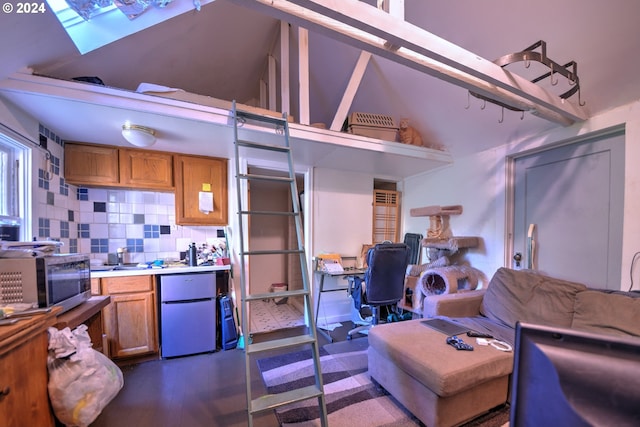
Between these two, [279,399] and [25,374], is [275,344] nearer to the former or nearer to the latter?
[279,399]

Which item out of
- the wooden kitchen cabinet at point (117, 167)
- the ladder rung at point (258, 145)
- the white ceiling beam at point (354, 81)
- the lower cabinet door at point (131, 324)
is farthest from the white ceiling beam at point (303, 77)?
the lower cabinet door at point (131, 324)

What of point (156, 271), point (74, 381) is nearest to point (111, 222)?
point (156, 271)

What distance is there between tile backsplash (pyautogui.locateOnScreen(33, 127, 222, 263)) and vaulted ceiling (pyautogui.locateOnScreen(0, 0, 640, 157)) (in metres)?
0.60

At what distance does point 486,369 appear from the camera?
147 centimetres

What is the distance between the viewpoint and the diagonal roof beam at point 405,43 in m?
0.99

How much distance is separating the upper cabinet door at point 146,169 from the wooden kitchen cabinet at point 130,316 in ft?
3.10

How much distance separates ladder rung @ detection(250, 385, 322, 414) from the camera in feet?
4.32

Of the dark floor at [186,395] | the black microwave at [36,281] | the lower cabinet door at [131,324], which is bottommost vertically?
the dark floor at [186,395]

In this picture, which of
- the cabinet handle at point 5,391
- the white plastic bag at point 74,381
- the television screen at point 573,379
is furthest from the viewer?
the white plastic bag at point 74,381

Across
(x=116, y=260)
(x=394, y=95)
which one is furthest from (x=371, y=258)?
(x=116, y=260)

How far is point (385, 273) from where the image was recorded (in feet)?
8.56

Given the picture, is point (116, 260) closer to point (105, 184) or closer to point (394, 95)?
point (105, 184)

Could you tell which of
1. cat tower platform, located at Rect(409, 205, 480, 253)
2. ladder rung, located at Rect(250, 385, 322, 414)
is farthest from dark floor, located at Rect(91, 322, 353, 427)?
→ cat tower platform, located at Rect(409, 205, 480, 253)

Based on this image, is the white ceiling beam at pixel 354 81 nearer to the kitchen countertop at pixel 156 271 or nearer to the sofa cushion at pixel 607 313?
the kitchen countertop at pixel 156 271
